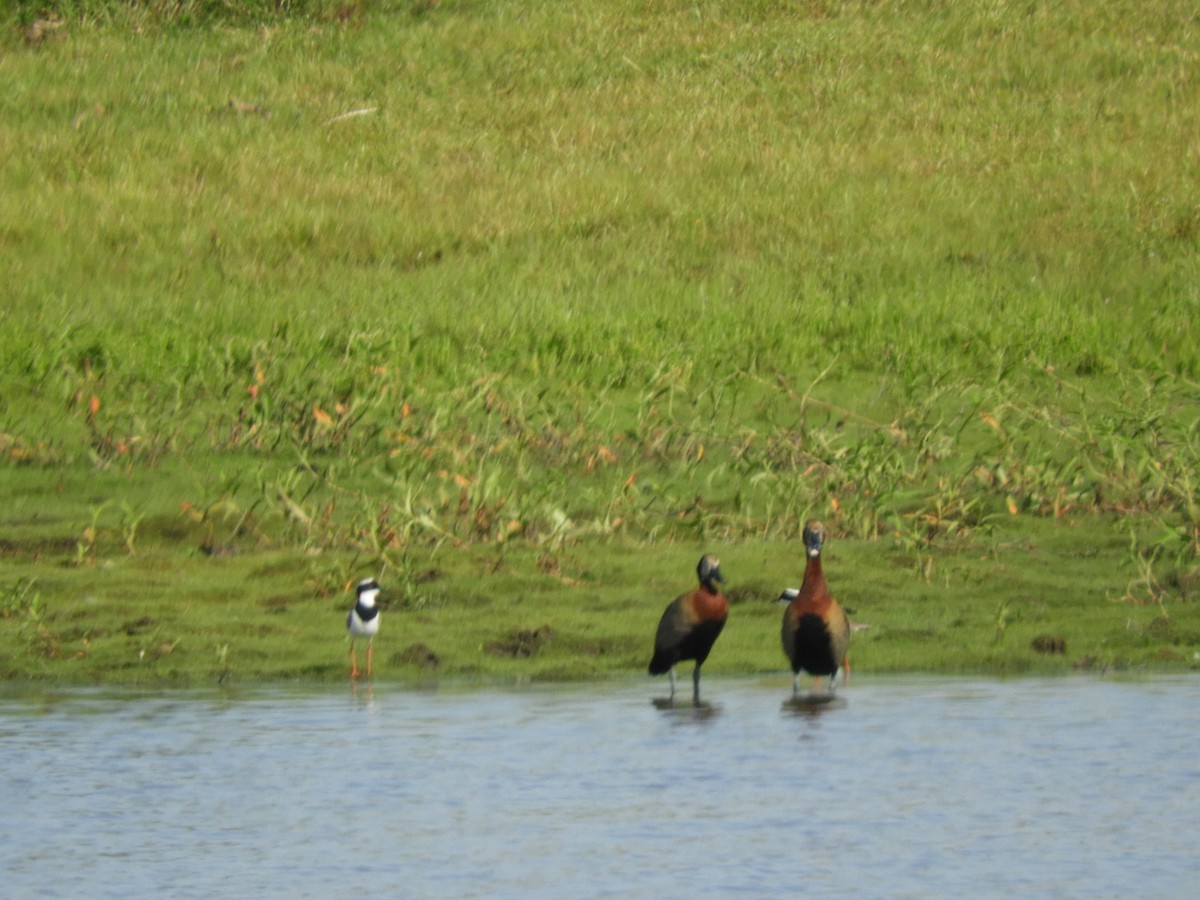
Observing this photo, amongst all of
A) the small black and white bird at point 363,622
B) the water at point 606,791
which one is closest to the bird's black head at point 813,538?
the water at point 606,791

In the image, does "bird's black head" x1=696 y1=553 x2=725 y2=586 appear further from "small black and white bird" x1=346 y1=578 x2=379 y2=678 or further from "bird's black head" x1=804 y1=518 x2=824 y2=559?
"small black and white bird" x1=346 y1=578 x2=379 y2=678

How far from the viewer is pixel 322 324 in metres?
15.6

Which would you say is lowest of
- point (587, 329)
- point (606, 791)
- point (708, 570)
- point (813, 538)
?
point (606, 791)

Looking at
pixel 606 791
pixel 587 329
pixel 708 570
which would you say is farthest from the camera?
pixel 587 329

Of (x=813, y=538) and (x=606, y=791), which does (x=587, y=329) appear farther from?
(x=606, y=791)

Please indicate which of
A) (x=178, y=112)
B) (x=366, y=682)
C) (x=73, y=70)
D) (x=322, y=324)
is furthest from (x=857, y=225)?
(x=366, y=682)

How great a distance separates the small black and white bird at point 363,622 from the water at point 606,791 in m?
0.28

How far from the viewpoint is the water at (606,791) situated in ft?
20.4

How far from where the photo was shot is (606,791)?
287 inches

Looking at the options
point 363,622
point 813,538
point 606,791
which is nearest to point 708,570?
point 813,538

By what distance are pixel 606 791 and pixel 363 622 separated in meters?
2.17

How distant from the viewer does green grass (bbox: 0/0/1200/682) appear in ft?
33.6

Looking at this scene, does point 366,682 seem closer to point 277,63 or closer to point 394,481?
point 394,481

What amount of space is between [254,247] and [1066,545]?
25.8 ft
